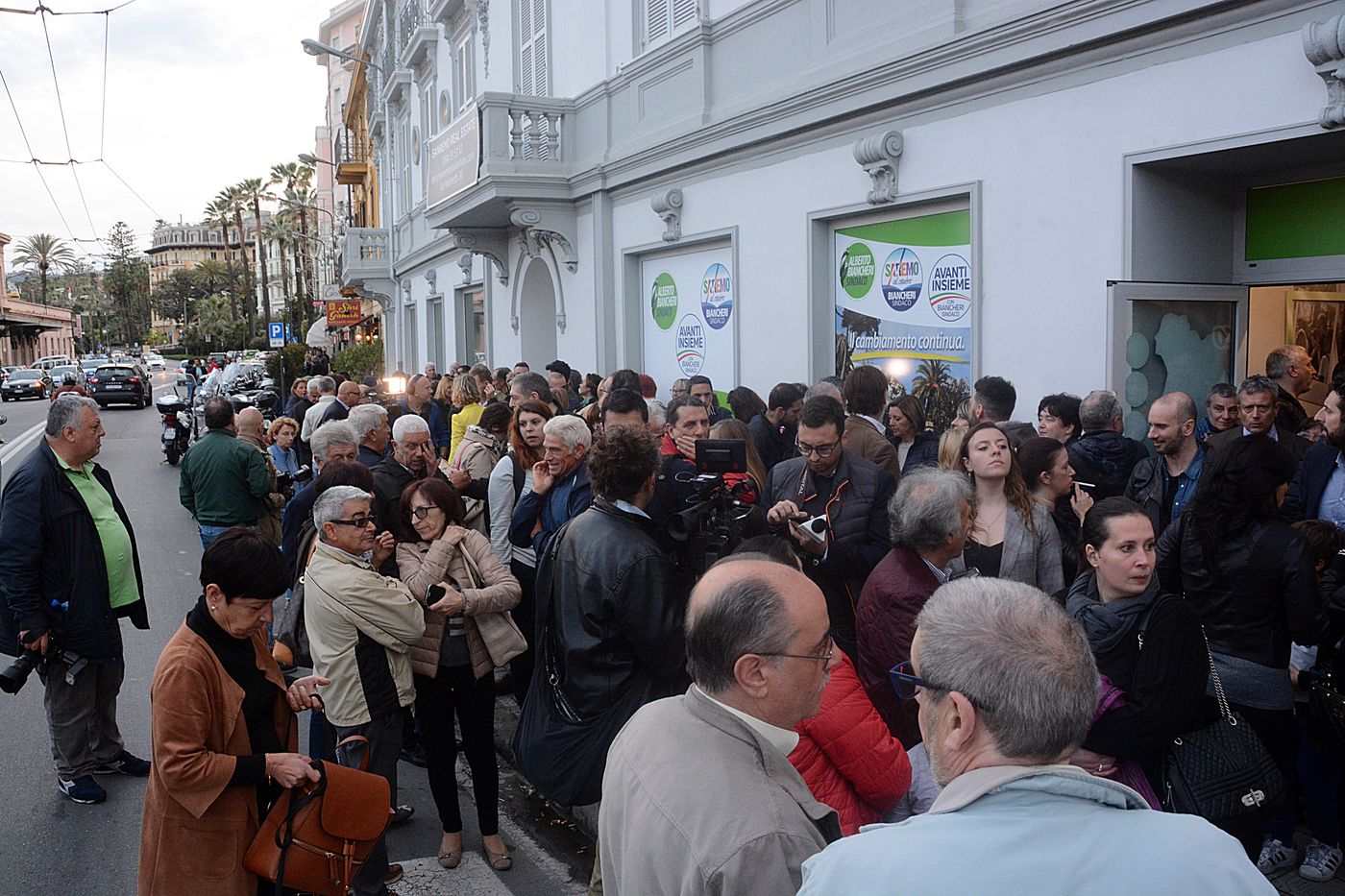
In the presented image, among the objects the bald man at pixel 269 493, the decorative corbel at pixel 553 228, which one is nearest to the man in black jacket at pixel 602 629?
the bald man at pixel 269 493

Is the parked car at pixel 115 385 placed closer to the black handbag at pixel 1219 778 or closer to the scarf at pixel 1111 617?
the scarf at pixel 1111 617

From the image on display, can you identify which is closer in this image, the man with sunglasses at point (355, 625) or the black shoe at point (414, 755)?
Answer: the man with sunglasses at point (355, 625)

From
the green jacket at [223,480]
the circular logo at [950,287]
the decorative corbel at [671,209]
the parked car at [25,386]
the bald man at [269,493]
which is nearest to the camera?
the green jacket at [223,480]

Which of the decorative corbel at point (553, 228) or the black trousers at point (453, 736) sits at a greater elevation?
the decorative corbel at point (553, 228)

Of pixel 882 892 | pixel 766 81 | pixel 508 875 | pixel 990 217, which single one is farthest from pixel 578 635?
pixel 766 81

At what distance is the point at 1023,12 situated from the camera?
7297mm

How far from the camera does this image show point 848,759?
9.25 ft

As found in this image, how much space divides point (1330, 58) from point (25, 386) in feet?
173

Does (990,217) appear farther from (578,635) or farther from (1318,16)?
(578,635)

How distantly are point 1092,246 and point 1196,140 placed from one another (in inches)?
37.3

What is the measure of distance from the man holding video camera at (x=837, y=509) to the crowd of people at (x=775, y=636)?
0.01 m

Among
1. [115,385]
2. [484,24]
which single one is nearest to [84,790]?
[484,24]

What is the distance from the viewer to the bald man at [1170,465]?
18.2 ft

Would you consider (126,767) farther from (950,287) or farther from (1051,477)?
(950,287)
